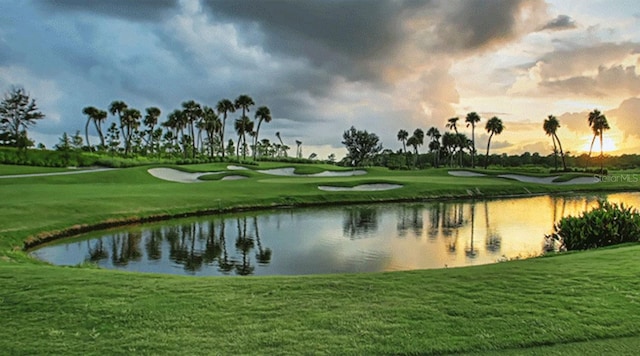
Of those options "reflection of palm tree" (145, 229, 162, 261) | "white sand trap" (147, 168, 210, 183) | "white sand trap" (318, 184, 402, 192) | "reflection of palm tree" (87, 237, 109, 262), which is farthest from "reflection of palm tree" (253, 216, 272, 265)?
"white sand trap" (147, 168, 210, 183)

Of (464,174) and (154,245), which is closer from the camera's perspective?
(154,245)

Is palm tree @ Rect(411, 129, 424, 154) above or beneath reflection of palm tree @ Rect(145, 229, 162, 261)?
above

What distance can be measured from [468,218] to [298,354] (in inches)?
1155

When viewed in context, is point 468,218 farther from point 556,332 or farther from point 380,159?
point 380,159

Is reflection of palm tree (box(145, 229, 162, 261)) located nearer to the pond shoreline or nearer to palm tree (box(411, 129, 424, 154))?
the pond shoreline

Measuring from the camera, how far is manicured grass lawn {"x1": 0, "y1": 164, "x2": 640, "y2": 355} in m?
6.29

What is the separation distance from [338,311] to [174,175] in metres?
51.6

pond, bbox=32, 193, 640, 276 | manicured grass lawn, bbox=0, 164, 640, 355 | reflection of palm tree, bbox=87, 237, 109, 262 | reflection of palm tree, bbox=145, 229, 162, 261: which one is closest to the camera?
manicured grass lawn, bbox=0, 164, 640, 355

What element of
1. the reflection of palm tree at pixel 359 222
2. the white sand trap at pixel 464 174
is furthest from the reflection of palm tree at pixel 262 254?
the white sand trap at pixel 464 174

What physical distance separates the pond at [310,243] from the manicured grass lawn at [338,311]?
275 inches

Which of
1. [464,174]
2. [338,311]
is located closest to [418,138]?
[464,174]

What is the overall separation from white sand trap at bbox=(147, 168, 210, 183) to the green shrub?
42.5m

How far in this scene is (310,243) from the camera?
75.4ft

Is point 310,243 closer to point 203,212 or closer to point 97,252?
point 97,252
